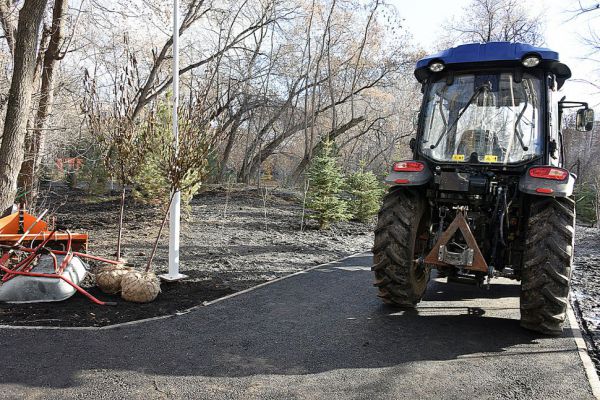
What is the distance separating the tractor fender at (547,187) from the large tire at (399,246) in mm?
1097

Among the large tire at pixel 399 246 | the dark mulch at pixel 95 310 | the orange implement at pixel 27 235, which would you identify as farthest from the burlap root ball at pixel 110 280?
the large tire at pixel 399 246

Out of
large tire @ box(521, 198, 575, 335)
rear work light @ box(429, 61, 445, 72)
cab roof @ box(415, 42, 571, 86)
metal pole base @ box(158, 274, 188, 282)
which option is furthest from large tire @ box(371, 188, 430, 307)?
metal pole base @ box(158, 274, 188, 282)

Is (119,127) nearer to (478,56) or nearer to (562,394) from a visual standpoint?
(478,56)

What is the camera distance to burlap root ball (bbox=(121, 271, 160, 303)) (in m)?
4.98

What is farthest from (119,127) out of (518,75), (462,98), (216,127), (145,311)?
(518,75)

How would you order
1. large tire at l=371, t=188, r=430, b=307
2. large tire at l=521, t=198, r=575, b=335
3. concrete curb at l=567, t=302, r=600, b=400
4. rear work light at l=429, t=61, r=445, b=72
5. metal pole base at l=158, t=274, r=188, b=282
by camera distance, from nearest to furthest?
concrete curb at l=567, t=302, r=600, b=400, large tire at l=521, t=198, r=575, b=335, large tire at l=371, t=188, r=430, b=307, rear work light at l=429, t=61, r=445, b=72, metal pole base at l=158, t=274, r=188, b=282

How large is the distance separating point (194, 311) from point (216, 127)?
2.82 metres

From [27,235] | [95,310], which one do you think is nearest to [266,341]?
[95,310]

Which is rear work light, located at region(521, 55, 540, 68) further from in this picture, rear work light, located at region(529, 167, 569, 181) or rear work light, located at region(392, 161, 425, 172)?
rear work light, located at region(392, 161, 425, 172)

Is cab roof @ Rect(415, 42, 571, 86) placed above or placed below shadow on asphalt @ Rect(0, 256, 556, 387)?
above

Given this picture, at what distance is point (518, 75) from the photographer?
489cm

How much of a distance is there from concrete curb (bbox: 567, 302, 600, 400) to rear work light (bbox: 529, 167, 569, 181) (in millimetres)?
1545

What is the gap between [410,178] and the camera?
490cm

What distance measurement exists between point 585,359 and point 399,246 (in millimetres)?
1873
